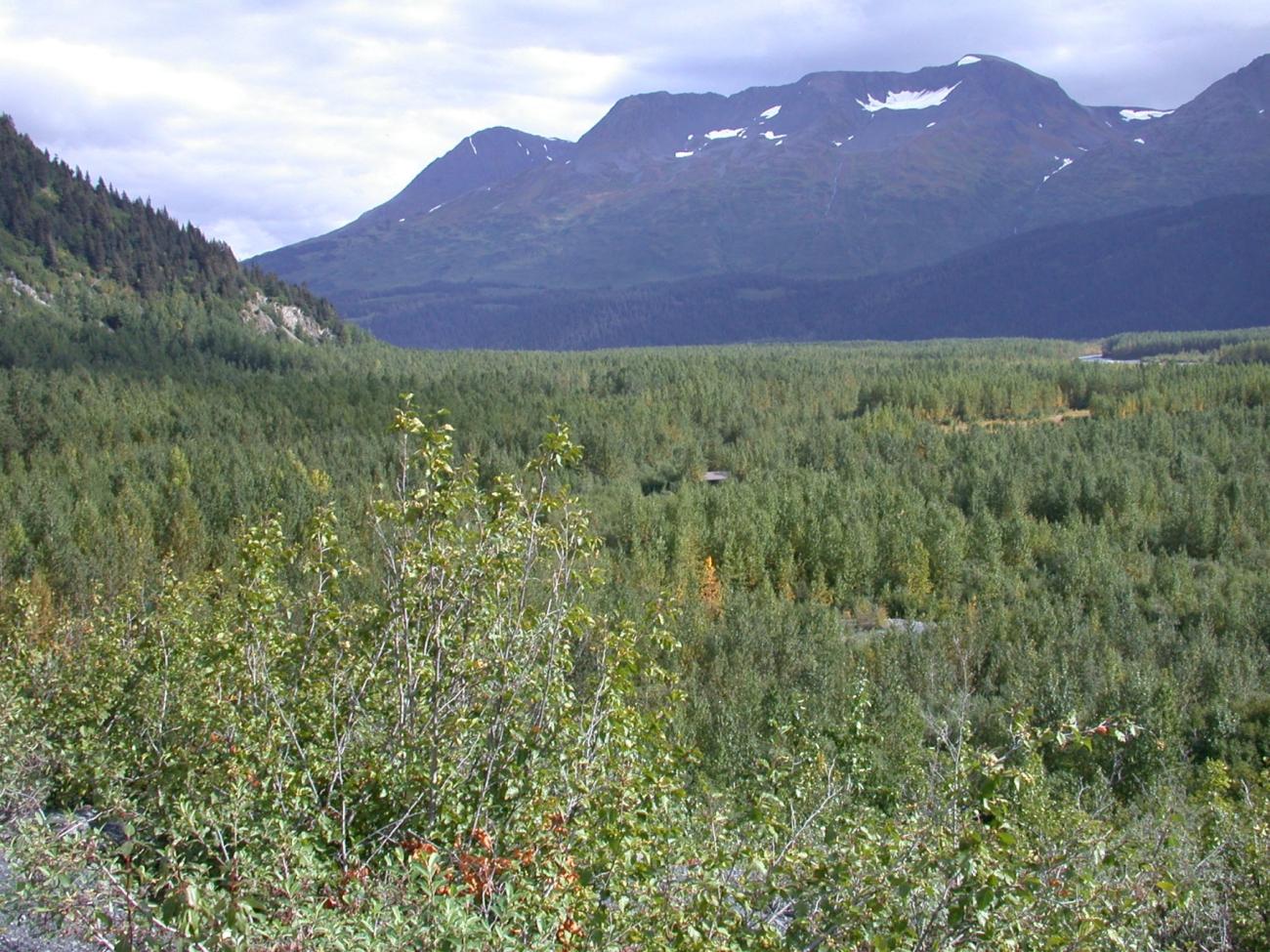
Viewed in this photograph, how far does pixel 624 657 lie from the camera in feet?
22.6

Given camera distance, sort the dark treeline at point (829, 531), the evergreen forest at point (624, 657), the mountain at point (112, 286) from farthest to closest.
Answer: the mountain at point (112, 286), the dark treeline at point (829, 531), the evergreen forest at point (624, 657)

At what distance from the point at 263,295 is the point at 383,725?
320 ft

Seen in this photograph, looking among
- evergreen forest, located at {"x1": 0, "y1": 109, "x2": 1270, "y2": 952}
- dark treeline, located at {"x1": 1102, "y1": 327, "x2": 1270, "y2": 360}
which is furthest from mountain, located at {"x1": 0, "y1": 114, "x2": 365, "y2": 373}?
dark treeline, located at {"x1": 1102, "y1": 327, "x2": 1270, "y2": 360}

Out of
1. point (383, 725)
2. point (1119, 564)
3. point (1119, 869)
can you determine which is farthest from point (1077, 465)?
point (383, 725)

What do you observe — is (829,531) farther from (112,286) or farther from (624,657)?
(112,286)

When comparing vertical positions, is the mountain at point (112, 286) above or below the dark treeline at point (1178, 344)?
above

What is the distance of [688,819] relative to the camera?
8.24 m

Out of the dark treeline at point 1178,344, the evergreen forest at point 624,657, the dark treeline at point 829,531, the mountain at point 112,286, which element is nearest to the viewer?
the evergreen forest at point 624,657

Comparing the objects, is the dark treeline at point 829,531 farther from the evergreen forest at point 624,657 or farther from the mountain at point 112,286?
the mountain at point 112,286

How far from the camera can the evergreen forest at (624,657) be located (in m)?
5.61

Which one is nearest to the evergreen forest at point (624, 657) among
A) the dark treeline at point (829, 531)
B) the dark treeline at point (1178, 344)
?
the dark treeline at point (829, 531)

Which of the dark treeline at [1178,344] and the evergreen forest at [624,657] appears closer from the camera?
the evergreen forest at [624,657]

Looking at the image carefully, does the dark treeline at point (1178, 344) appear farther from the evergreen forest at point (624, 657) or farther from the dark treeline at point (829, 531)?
the evergreen forest at point (624, 657)

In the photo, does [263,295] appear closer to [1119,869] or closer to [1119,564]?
[1119,564]
